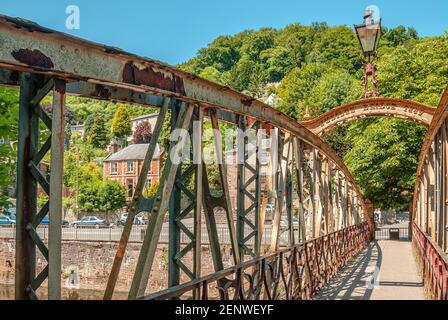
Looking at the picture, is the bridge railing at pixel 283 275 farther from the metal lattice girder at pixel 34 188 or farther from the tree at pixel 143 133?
the tree at pixel 143 133

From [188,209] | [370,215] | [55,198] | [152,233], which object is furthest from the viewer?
[370,215]

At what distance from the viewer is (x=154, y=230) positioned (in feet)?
13.8

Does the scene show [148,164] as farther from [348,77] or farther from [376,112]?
[348,77]

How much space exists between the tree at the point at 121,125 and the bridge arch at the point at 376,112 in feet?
290

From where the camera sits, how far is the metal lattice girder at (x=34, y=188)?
3.29 metres

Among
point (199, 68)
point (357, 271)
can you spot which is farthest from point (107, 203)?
point (199, 68)

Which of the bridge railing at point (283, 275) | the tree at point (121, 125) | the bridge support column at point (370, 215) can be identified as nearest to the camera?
the bridge railing at point (283, 275)

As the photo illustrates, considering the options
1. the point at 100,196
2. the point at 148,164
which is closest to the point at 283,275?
the point at 148,164

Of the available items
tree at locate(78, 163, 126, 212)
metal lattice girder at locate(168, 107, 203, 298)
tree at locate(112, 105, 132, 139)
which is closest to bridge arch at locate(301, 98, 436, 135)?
metal lattice girder at locate(168, 107, 203, 298)

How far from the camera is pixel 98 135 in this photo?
4038 inches

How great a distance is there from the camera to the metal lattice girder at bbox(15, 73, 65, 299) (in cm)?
329

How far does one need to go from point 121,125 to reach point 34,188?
10026cm

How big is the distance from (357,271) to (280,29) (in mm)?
154698

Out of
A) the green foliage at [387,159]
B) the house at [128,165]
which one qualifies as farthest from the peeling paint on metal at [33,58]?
the house at [128,165]
